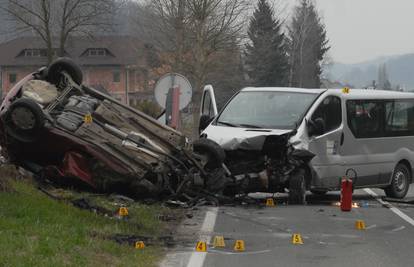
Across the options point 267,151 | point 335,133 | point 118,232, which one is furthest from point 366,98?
point 118,232

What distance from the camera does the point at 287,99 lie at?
13.9m

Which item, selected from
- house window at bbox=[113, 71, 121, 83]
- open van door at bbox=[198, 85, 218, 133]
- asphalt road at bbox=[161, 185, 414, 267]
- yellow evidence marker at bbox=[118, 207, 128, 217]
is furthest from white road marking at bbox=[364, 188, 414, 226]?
house window at bbox=[113, 71, 121, 83]

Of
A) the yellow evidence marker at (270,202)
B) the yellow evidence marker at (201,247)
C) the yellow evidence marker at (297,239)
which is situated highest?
the yellow evidence marker at (201,247)

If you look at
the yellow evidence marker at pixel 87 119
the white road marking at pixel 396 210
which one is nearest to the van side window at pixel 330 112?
the white road marking at pixel 396 210

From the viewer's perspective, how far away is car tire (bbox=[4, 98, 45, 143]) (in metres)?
10.8

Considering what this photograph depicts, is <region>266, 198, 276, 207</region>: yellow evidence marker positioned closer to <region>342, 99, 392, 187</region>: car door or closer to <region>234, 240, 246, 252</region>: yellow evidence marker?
<region>342, 99, 392, 187</region>: car door

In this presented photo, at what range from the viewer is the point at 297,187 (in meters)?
12.8

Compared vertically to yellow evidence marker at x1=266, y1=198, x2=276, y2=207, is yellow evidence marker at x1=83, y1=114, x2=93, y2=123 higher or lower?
higher

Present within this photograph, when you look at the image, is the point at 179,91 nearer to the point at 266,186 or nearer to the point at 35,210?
the point at 266,186

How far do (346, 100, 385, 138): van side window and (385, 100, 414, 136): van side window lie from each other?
8.6 inches

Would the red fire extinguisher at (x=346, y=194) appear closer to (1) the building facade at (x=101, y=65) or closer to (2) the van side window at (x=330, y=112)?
(2) the van side window at (x=330, y=112)

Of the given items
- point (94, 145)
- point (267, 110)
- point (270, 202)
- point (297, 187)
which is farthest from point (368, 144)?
point (94, 145)

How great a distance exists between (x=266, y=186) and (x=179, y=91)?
708 cm

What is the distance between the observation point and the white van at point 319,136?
41.5 ft
